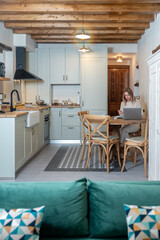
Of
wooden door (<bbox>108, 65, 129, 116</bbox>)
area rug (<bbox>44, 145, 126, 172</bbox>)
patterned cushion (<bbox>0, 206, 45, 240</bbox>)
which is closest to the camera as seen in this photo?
patterned cushion (<bbox>0, 206, 45, 240</bbox>)

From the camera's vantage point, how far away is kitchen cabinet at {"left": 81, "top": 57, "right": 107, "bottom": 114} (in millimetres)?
7164

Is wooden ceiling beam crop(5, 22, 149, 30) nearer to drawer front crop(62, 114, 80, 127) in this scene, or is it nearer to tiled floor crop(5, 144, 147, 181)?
drawer front crop(62, 114, 80, 127)

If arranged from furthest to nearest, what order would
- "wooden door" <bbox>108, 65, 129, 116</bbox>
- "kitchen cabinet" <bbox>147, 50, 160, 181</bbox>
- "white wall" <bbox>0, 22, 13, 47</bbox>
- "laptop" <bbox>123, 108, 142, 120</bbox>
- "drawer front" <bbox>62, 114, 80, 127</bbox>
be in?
"wooden door" <bbox>108, 65, 129, 116</bbox>, "drawer front" <bbox>62, 114, 80, 127</bbox>, "white wall" <bbox>0, 22, 13, 47</bbox>, "laptop" <bbox>123, 108, 142, 120</bbox>, "kitchen cabinet" <bbox>147, 50, 160, 181</bbox>

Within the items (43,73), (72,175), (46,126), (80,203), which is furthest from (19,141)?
(43,73)

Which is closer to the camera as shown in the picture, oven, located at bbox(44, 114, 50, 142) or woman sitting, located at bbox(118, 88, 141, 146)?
woman sitting, located at bbox(118, 88, 141, 146)

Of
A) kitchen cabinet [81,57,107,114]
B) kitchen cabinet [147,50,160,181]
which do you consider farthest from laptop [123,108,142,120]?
kitchen cabinet [81,57,107,114]

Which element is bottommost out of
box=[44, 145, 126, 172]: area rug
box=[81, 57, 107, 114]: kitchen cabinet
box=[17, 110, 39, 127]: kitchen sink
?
box=[44, 145, 126, 172]: area rug

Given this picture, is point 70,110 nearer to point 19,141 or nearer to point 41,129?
point 41,129

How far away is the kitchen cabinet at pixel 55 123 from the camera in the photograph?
24.1ft

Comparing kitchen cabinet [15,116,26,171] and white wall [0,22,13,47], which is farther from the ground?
white wall [0,22,13,47]

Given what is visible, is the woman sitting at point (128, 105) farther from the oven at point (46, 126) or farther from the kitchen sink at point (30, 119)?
the oven at point (46, 126)

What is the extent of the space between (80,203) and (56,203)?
131 millimetres

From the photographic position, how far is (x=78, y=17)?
5297 mm

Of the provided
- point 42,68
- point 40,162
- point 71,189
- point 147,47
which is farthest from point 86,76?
point 71,189
